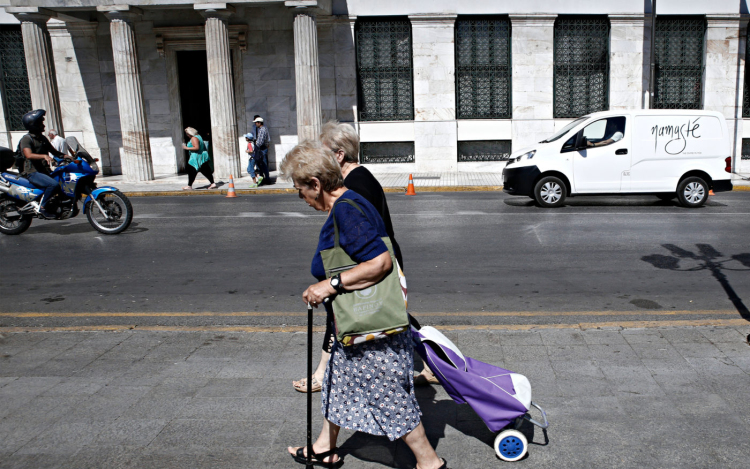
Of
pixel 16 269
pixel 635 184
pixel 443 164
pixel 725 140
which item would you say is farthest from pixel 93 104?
pixel 725 140

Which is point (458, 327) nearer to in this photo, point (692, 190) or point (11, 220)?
point (11, 220)

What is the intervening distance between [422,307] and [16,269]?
5440 mm

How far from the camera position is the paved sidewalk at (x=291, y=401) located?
3508mm

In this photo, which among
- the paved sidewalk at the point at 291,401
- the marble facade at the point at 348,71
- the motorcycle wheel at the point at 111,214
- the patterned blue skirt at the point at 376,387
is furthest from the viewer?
the marble facade at the point at 348,71

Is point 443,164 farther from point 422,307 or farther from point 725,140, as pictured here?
point 422,307

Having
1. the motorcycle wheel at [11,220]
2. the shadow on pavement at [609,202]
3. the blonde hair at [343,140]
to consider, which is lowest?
the shadow on pavement at [609,202]

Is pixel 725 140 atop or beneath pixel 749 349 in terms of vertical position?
atop

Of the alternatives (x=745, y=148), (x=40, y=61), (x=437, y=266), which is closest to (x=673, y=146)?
(x=437, y=266)

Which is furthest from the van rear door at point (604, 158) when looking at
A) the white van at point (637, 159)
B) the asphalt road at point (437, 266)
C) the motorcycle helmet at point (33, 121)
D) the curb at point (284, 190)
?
the motorcycle helmet at point (33, 121)

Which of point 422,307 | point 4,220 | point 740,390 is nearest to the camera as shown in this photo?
point 740,390

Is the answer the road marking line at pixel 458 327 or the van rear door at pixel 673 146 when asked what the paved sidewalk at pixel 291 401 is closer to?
the road marking line at pixel 458 327

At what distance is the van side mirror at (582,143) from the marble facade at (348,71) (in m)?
8.17

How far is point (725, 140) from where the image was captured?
12672mm

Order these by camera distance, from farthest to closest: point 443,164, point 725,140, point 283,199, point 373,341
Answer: point 443,164
point 283,199
point 725,140
point 373,341
